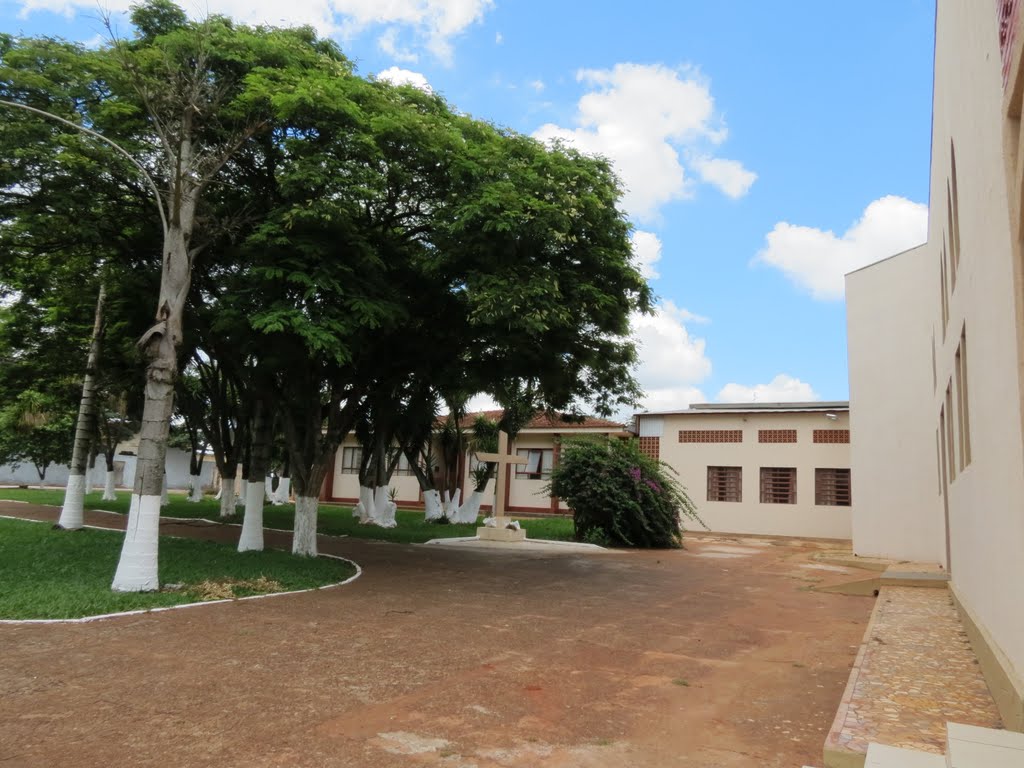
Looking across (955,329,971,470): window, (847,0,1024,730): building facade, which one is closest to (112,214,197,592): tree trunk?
(847,0,1024,730): building facade

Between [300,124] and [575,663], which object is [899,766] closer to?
[575,663]

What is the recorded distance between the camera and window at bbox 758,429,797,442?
2503 centimetres

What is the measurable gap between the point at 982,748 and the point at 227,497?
21.2m

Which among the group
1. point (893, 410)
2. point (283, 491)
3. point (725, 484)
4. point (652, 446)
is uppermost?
point (893, 410)

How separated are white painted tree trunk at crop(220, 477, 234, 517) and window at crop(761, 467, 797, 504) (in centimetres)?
1718

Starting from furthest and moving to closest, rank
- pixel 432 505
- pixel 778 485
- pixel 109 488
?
pixel 109 488
pixel 432 505
pixel 778 485

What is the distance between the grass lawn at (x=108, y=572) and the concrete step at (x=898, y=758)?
7403mm

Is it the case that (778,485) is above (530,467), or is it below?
below

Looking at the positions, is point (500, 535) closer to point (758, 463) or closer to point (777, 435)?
point (758, 463)

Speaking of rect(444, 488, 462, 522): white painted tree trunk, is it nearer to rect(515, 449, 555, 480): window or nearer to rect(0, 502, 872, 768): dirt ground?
rect(515, 449, 555, 480): window

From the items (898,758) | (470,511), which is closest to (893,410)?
(470,511)

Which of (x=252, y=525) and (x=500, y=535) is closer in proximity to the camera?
(x=252, y=525)

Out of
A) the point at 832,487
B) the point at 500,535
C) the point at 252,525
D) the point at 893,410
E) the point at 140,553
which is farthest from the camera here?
the point at 832,487

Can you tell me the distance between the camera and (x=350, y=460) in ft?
129
